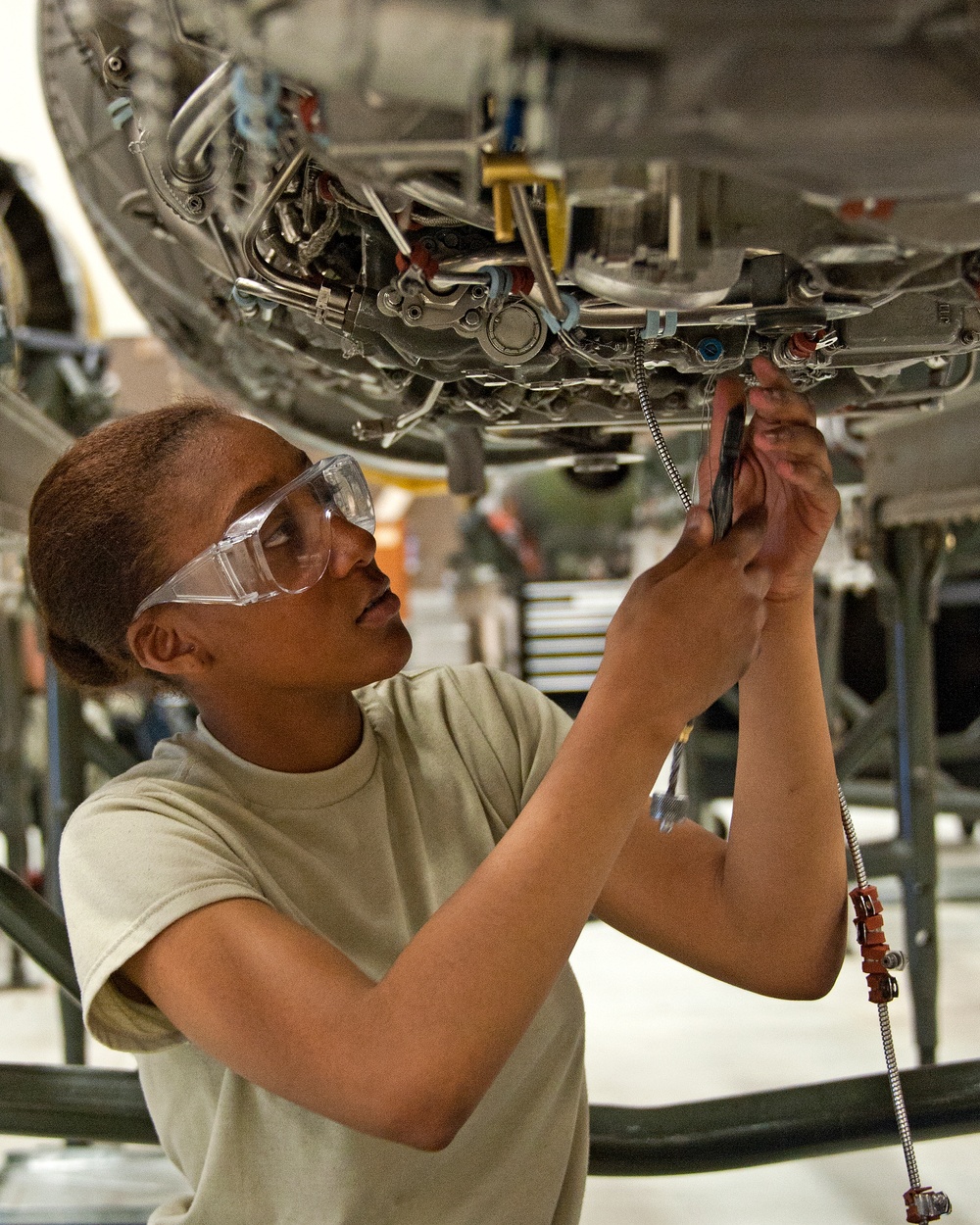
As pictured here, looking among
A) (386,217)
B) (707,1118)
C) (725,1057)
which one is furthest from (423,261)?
(725,1057)

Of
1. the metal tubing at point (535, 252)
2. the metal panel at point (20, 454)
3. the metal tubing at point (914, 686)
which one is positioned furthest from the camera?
the metal tubing at point (914, 686)

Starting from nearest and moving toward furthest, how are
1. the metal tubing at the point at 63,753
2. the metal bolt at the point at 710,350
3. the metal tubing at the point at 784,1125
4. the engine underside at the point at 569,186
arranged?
the engine underside at the point at 569,186, the metal bolt at the point at 710,350, the metal tubing at the point at 784,1125, the metal tubing at the point at 63,753

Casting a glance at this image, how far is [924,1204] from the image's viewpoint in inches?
31.6

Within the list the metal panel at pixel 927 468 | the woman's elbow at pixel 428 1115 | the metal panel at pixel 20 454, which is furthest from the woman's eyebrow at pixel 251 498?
the metal panel at pixel 927 468

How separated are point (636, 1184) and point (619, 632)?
45.3 inches

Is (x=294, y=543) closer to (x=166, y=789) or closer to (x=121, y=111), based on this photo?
(x=166, y=789)

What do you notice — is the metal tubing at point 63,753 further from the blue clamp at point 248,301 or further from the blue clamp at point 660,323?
the blue clamp at point 660,323

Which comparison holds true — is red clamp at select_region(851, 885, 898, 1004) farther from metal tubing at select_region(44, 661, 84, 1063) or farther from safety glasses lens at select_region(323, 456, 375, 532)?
metal tubing at select_region(44, 661, 84, 1063)

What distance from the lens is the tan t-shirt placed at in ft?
2.16

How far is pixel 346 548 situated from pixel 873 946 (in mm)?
470

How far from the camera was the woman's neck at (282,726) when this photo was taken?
0.77 m

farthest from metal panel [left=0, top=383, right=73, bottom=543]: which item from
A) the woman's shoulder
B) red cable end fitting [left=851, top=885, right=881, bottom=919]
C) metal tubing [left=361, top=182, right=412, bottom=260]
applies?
red cable end fitting [left=851, top=885, right=881, bottom=919]

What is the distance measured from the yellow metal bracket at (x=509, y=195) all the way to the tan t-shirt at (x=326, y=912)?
378 millimetres

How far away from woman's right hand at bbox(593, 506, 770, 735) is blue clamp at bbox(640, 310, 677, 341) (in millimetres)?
142
